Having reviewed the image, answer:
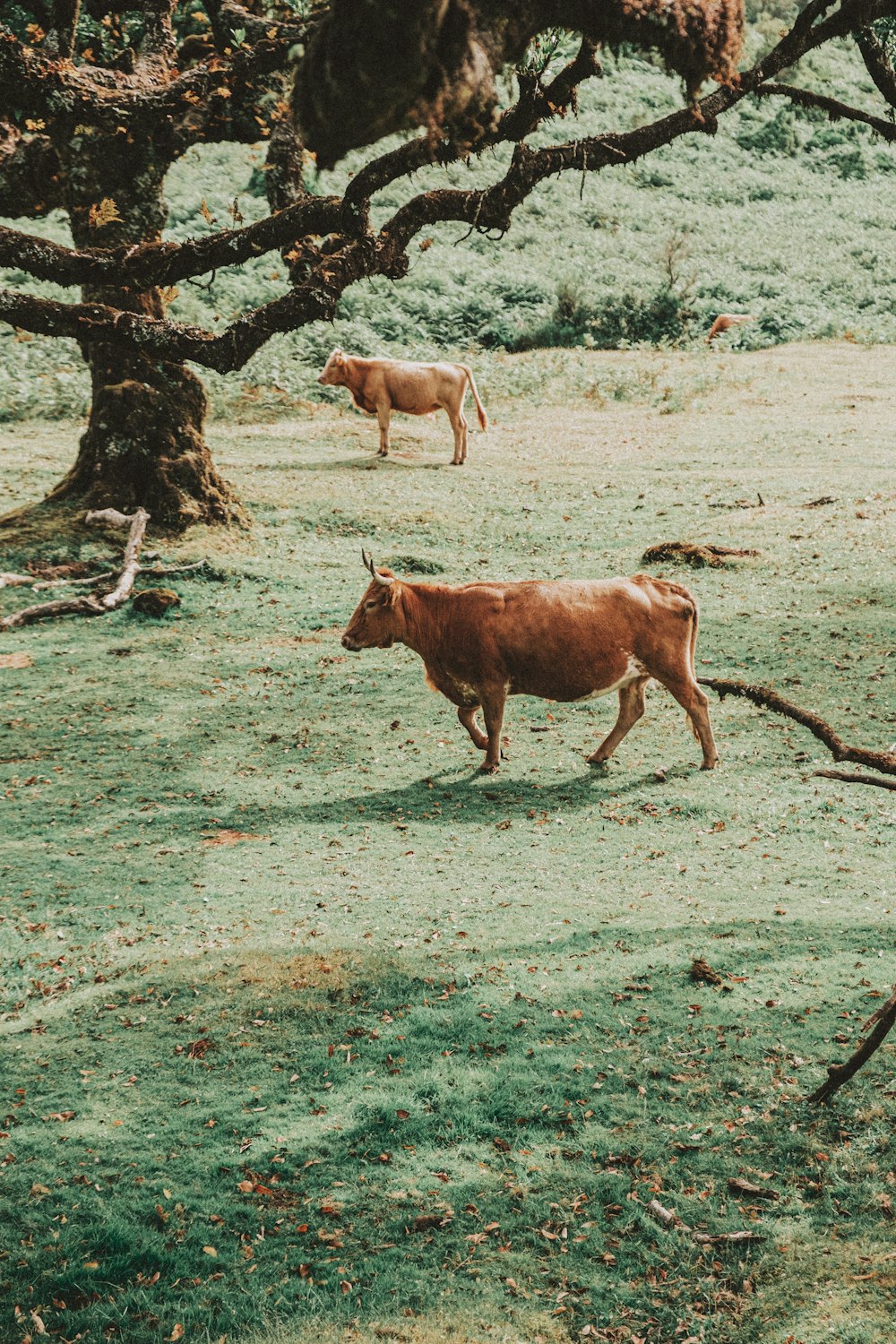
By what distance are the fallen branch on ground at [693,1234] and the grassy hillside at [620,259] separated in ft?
74.0

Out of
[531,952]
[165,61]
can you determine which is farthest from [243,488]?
[531,952]

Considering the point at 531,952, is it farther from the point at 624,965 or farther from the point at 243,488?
the point at 243,488

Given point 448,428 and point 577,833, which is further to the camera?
point 448,428

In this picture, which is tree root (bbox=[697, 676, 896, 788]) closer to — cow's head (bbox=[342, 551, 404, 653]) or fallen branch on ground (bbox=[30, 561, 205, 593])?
cow's head (bbox=[342, 551, 404, 653])

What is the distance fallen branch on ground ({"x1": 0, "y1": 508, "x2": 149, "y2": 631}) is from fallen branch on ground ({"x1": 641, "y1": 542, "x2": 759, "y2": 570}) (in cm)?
Result: 722

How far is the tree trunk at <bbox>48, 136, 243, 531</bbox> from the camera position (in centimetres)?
1697

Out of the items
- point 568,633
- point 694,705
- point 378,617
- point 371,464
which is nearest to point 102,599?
point 378,617

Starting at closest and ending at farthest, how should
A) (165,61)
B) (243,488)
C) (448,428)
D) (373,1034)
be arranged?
(373,1034) < (165,61) < (243,488) < (448,428)

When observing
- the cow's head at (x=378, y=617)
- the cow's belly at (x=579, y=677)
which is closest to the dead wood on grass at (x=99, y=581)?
the cow's head at (x=378, y=617)

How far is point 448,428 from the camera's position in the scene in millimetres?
27156

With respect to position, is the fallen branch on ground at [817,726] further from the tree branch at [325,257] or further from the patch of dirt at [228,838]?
the patch of dirt at [228,838]

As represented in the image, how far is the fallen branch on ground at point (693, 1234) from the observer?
5.50 meters

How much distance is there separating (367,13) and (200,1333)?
16.3 feet

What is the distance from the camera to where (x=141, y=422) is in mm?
17531
